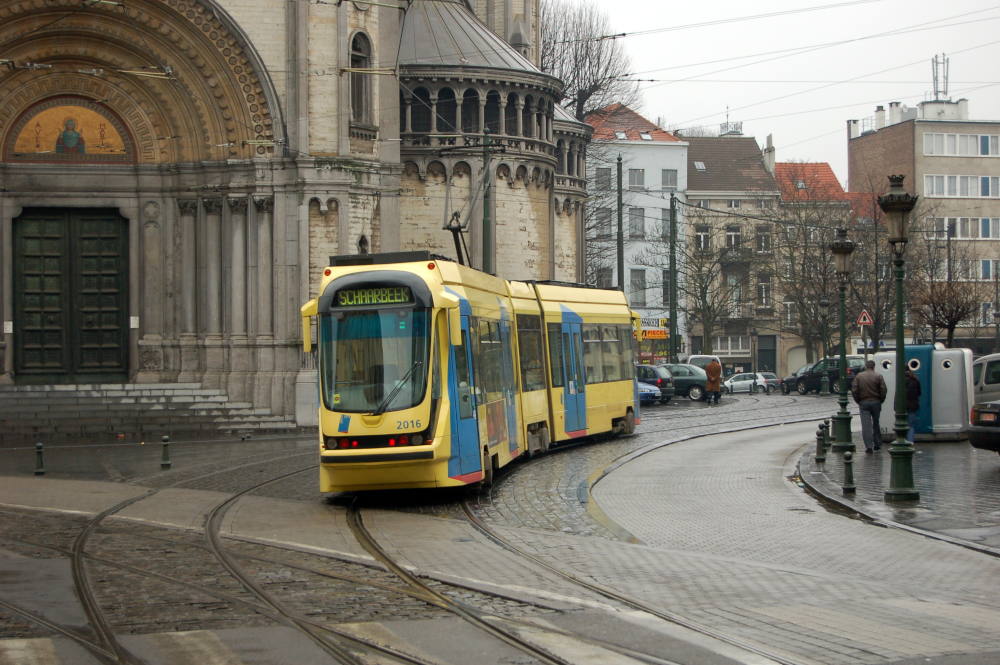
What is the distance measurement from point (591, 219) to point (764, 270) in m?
11.4

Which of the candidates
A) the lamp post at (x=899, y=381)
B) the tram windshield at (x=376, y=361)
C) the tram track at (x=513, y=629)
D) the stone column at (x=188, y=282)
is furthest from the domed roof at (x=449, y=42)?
the tram track at (x=513, y=629)

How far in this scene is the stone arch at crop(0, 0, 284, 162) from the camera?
32.5 meters

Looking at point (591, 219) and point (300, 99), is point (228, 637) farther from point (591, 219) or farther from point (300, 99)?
point (591, 219)

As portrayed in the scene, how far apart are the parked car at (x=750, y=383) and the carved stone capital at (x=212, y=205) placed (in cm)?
3810

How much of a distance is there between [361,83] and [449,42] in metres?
13.5

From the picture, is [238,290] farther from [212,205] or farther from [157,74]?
[157,74]

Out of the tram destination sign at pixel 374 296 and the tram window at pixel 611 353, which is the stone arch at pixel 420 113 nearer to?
the tram window at pixel 611 353

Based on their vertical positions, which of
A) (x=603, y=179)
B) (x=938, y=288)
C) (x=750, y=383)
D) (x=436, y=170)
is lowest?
(x=750, y=383)

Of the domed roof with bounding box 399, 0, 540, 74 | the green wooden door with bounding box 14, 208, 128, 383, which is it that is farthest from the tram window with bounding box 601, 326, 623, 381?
the domed roof with bounding box 399, 0, 540, 74

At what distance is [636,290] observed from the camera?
3219 inches

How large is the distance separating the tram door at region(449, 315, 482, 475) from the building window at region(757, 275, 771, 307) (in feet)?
182

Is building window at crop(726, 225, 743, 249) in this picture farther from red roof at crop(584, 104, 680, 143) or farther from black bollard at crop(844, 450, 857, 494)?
black bollard at crop(844, 450, 857, 494)

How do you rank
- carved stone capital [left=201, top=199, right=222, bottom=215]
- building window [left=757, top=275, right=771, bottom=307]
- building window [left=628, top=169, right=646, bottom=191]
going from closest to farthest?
carved stone capital [left=201, top=199, right=222, bottom=215]
building window [left=757, top=275, right=771, bottom=307]
building window [left=628, top=169, right=646, bottom=191]

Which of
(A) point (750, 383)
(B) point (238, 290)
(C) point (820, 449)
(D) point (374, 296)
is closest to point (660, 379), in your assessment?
(B) point (238, 290)
